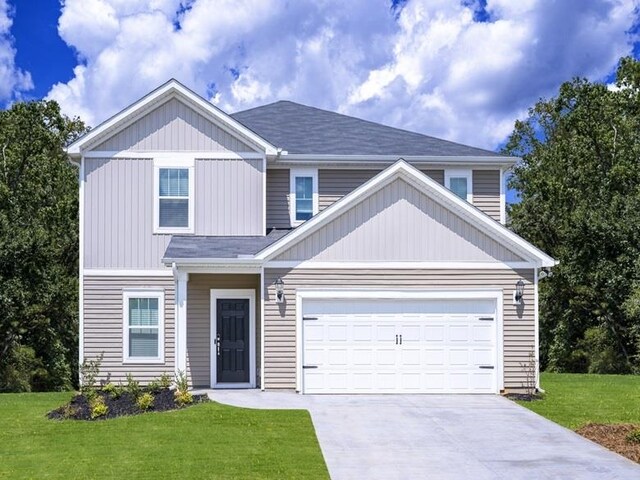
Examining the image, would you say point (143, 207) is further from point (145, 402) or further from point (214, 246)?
point (145, 402)

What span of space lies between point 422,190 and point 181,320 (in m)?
6.13

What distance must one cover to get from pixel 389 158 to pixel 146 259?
21.9ft

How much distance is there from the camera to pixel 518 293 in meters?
19.2

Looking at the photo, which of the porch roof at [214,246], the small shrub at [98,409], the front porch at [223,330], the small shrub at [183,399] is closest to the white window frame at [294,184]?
the porch roof at [214,246]

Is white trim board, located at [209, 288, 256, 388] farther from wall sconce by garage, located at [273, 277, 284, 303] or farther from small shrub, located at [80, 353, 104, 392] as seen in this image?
small shrub, located at [80, 353, 104, 392]

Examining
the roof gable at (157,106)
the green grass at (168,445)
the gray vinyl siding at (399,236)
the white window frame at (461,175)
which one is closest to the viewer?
the green grass at (168,445)

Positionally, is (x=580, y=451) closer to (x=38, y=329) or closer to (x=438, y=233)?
(x=438, y=233)

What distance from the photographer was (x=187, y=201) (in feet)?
69.9

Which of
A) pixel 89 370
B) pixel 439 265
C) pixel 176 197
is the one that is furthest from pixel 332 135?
pixel 89 370

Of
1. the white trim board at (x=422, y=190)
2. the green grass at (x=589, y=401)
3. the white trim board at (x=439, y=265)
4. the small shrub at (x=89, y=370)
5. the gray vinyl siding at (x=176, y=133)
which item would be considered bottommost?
the green grass at (x=589, y=401)

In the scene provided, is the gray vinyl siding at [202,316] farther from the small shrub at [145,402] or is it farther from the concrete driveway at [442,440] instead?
the small shrub at [145,402]

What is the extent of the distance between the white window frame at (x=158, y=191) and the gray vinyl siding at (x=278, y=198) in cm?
211

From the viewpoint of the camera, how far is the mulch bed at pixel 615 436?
12516 millimetres

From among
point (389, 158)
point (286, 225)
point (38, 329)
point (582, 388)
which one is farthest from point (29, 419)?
point (38, 329)
